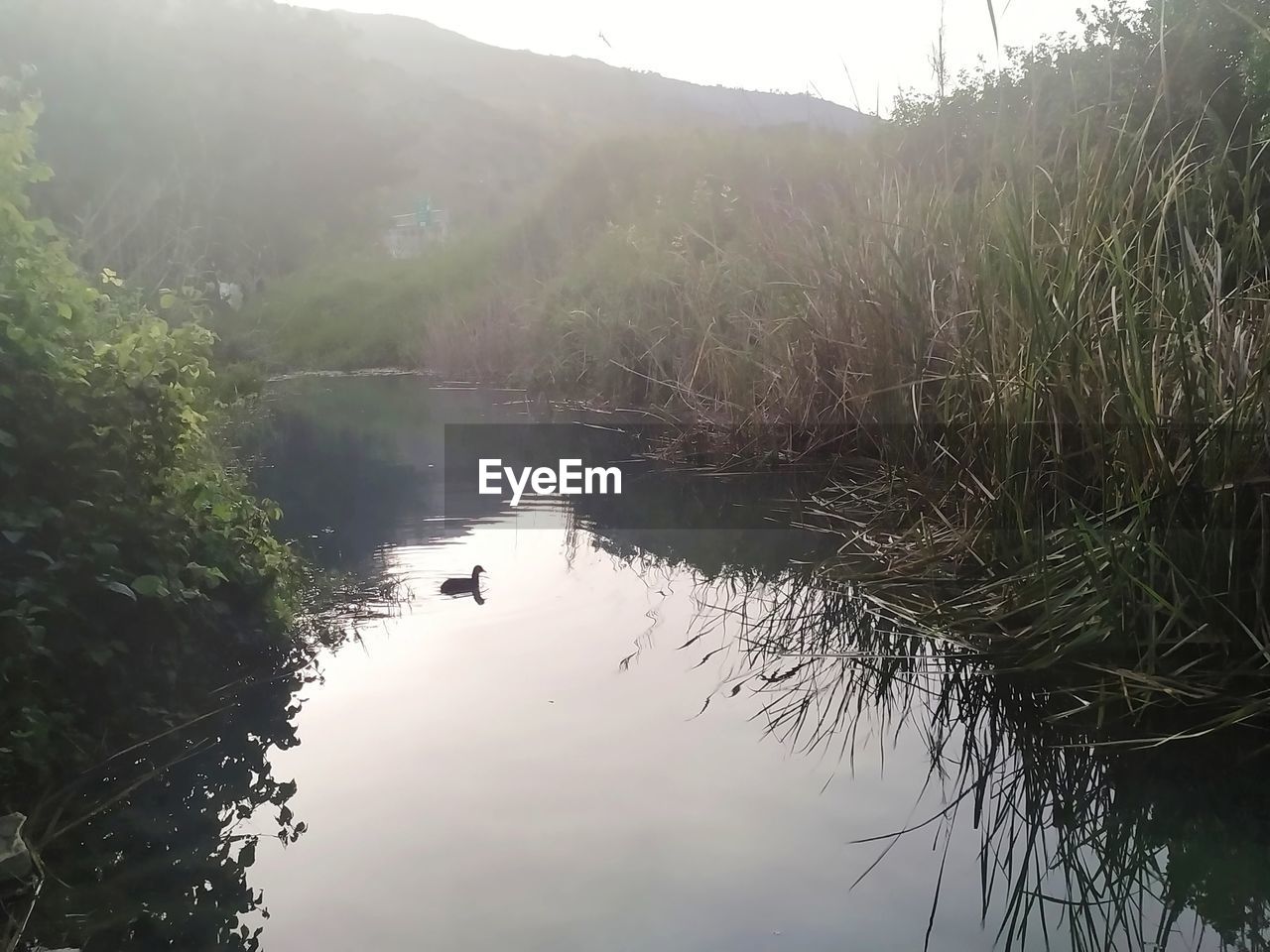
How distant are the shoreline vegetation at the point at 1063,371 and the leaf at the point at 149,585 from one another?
5.75ft

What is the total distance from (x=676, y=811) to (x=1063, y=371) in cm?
138

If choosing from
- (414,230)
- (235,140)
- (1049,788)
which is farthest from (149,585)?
(414,230)

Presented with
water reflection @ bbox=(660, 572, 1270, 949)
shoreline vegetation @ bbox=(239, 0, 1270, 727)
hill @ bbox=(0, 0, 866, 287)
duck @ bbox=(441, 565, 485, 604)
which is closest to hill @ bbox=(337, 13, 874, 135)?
hill @ bbox=(0, 0, 866, 287)

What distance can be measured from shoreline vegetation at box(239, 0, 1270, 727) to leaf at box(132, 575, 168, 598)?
1753mm

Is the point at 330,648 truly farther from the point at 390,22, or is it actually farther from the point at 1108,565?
the point at 390,22

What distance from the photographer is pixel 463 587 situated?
362 cm

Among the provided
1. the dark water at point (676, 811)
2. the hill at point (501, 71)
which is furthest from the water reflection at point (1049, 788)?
the hill at point (501, 71)

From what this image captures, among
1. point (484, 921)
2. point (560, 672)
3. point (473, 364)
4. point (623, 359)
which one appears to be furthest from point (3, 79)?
point (473, 364)

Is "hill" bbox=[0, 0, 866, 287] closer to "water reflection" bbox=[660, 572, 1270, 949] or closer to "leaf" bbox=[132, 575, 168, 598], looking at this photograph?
"water reflection" bbox=[660, 572, 1270, 949]

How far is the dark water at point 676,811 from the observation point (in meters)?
1.60

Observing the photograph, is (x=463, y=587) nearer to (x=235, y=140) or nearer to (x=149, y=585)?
(x=149, y=585)

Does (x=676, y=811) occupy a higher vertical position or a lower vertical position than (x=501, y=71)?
lower

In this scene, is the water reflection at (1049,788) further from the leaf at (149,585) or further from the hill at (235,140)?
the hill at (235,140)

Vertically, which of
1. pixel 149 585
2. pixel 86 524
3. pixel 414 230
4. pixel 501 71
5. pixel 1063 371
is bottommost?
pixel 149 585
